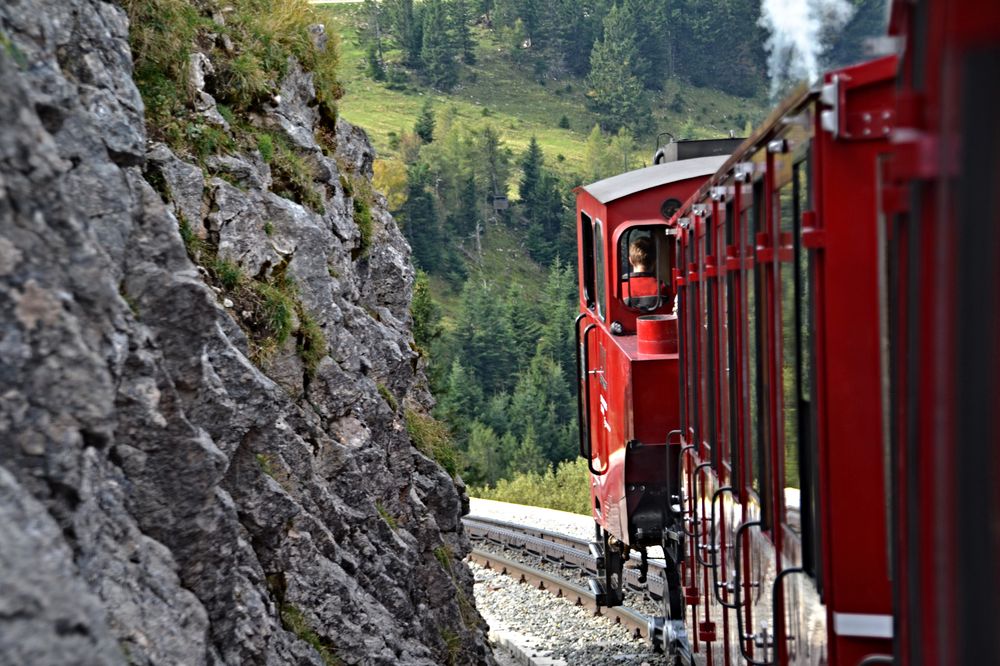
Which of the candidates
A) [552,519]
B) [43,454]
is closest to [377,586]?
[43,454]

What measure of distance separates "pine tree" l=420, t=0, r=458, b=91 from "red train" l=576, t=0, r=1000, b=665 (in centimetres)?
14076

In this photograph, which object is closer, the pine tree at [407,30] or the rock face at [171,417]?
the rock face at [171,417]

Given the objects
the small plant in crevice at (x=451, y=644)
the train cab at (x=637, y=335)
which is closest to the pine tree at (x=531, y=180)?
the train cab at (x=637, y=335)

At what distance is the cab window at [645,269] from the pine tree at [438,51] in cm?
13817

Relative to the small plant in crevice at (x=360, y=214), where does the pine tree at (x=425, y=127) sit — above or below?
above

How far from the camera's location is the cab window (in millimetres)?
11598

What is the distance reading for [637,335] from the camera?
438 inches

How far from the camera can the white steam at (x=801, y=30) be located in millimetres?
9898

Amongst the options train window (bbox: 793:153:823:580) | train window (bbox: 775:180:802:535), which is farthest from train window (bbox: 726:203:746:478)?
train window (bbox: 793:153:823:580)

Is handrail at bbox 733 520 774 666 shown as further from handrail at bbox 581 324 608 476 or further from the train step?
the train step

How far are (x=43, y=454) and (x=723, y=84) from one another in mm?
142320

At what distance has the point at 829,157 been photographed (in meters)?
4.24

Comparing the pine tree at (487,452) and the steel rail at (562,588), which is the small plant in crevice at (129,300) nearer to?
the steel rail at (562,588)

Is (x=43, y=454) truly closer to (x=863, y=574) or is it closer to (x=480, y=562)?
(x=863, y=574)
